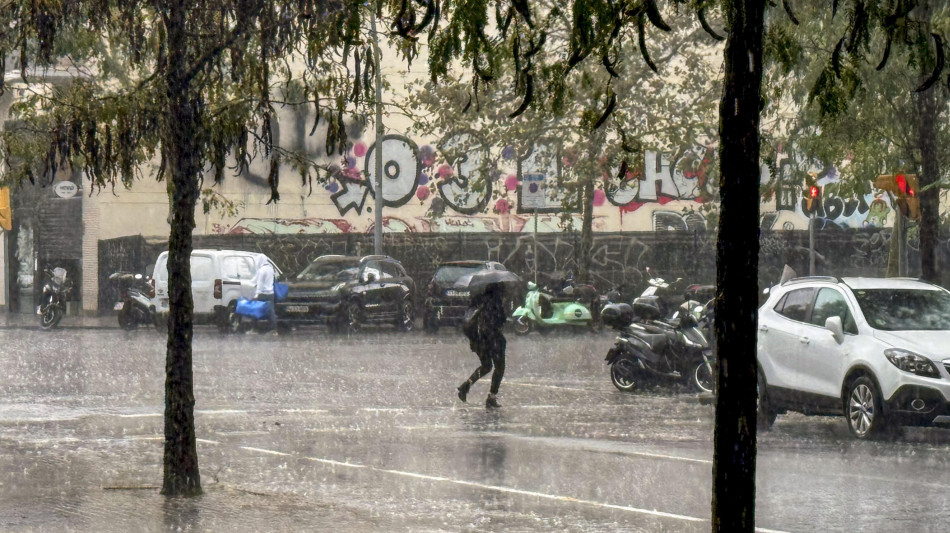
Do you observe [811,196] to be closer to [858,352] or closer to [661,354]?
[661,354]

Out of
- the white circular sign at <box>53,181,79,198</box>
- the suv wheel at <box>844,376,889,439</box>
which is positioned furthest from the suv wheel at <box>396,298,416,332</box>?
the suv wheel at <box>844,376,889,439</box>

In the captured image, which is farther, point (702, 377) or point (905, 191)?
→ point (702, 377)

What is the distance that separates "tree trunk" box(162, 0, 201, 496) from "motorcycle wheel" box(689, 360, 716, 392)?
945 centimetres

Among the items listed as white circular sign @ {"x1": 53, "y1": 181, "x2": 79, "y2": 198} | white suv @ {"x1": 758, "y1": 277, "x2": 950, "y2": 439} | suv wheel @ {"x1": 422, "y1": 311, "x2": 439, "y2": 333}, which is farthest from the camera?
white circular sign @ {"x1": 53, "y1": 181, "x2": 79, "y2": 198}

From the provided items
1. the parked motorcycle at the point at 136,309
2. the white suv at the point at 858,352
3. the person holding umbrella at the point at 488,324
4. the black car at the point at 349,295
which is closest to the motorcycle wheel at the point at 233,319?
the black car at the point at 349,295

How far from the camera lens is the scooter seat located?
18141mm

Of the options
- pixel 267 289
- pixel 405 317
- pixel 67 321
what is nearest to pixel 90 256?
pixel 67 321

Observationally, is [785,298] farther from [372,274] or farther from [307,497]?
[372,274]

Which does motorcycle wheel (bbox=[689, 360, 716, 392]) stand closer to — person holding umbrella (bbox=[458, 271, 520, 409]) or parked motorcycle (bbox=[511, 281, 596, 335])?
person holding umbrella (bbox=[458, 271, 520, 409])

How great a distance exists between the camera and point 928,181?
17062mm

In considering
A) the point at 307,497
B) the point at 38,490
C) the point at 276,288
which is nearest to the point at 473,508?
the point at 307,497

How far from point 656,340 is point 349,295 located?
1379cm

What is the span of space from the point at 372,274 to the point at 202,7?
2181 cm

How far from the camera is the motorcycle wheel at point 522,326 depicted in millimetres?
31281
